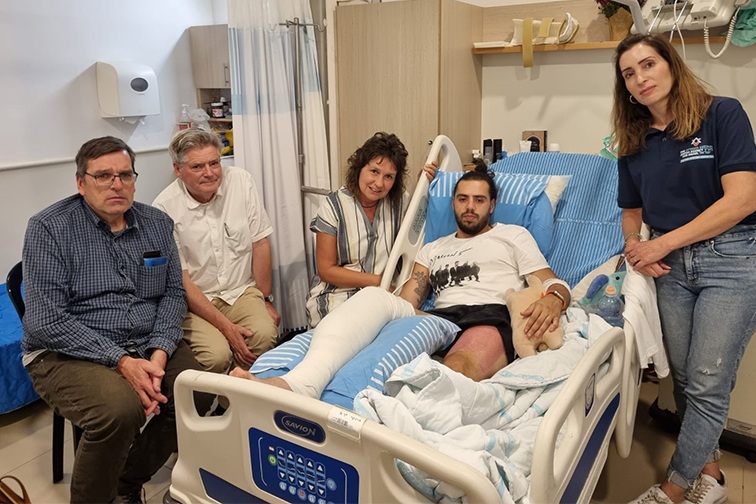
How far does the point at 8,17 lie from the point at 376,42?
2144 mm

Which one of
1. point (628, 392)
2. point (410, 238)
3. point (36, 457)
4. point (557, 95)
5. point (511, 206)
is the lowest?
point (36, 457)

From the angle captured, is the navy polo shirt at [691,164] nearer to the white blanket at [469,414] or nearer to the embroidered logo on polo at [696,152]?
the embroidered logo on polo at [696,152]

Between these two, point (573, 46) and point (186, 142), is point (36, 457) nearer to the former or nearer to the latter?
point (186, 142)

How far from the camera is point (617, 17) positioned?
2.73 meters

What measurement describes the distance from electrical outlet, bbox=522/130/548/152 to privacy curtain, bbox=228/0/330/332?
102cm

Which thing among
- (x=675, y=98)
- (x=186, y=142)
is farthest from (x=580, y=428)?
(x=186, y=142)

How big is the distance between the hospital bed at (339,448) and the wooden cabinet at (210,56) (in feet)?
11.7

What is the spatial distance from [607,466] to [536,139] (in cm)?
159

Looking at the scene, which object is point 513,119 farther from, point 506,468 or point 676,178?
point 506,468

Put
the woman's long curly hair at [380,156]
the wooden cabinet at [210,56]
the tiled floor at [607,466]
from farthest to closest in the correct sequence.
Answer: the wooden cabinet at [210,56], the woman's long curly hair at [380,156], the tiled floor at [607,466]

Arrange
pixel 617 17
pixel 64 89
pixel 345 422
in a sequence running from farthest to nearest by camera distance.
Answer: pixel 64 89 < pixel 617 17 < pixel 345 422

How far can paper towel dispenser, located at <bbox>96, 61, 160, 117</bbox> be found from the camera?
4035 mm

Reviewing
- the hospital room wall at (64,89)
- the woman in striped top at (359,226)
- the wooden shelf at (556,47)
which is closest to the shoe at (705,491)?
the woman in striped top at (359,226)

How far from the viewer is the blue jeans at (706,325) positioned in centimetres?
173
